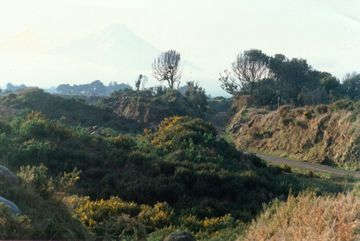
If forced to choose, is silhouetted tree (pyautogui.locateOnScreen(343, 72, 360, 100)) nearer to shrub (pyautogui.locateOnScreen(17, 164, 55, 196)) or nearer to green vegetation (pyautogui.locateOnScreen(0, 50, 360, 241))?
green vegetation (pyautogui.locateOnScreen(0, 50, 360, 241))

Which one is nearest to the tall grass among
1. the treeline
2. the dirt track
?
the dirt track

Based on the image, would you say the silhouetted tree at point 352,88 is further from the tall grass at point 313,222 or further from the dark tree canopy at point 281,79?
the tall grass at point 313,222

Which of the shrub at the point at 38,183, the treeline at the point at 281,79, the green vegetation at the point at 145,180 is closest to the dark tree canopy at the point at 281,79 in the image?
the treeline at the point at 281,79

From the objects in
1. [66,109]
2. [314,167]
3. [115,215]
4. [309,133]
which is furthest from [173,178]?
[66,109]

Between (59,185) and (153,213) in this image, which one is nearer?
(59,185)

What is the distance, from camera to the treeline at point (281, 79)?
2943 inches

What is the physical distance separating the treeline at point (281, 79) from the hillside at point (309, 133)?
23.8 m

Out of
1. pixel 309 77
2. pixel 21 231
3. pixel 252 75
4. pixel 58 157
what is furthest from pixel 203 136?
pixel 309 77

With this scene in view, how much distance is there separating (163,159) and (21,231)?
13.8 meters

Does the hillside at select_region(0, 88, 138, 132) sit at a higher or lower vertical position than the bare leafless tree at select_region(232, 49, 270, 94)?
lower

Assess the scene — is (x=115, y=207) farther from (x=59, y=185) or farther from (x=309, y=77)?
(x=309, y=77)

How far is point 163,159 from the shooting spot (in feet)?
70.6

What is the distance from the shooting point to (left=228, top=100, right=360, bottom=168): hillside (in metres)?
34.8

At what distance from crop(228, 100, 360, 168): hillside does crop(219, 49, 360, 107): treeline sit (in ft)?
78.1
